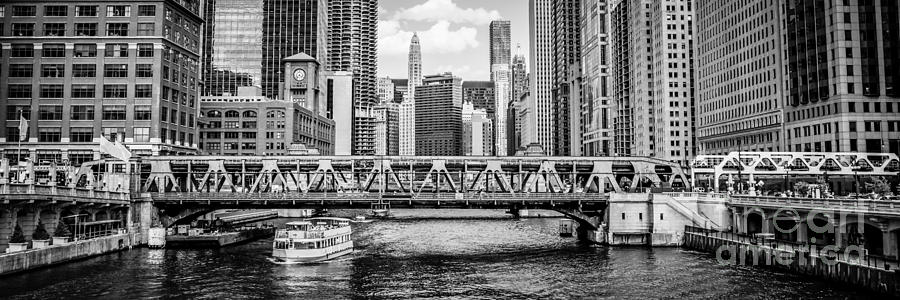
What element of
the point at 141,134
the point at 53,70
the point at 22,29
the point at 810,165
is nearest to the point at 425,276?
the point at 141,134

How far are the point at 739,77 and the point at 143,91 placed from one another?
132 meters

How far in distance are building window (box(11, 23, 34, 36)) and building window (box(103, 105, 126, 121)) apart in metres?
17.1

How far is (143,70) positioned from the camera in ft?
386

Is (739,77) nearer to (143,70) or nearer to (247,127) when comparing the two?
(247,127)

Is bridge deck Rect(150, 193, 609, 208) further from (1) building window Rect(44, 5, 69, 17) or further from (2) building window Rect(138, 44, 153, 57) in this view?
(1) building window Rect(44, 5, 69, 17)

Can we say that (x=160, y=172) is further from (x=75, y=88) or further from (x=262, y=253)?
(x=75, y=88)

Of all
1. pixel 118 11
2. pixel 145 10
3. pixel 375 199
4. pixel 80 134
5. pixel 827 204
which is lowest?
pixel 827 204

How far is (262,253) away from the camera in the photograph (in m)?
87.4

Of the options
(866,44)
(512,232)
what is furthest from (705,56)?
(512,232)

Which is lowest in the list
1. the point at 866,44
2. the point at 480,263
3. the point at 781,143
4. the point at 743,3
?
the point at 480,263

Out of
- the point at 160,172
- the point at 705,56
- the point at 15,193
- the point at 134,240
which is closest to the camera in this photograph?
the point at 15,193

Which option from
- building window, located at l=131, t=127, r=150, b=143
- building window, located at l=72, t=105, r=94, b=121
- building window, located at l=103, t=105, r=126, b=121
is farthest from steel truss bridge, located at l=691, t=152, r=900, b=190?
building window, located at l=72, t=105, r=94, b=121

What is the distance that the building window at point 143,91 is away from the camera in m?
118

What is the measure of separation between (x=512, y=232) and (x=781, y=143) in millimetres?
62273
